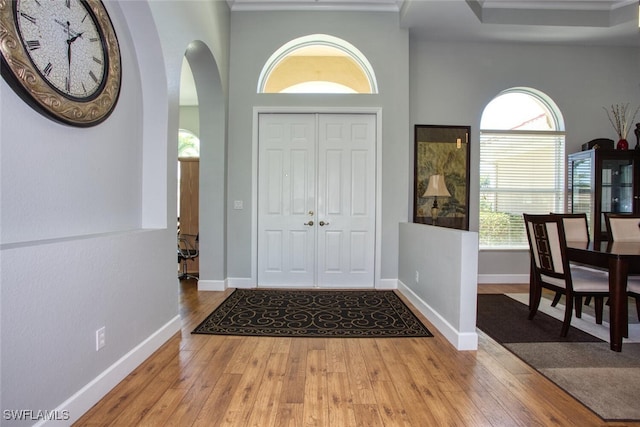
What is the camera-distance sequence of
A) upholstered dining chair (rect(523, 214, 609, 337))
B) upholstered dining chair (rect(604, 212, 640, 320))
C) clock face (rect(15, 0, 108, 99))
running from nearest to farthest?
clock face (rect(15, 0, 108, 99))
upholstered dining chair (rect(523, 214, 609, 337))
upholstered dining chair (rect(604, 212, 640, 320))

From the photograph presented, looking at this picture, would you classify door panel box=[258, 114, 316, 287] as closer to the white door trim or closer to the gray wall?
the white door trim

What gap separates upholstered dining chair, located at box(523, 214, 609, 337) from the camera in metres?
2.73

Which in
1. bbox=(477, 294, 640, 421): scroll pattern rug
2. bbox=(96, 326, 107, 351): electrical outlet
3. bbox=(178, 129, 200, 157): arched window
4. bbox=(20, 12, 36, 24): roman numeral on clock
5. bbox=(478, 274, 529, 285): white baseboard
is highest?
bbox=(178, 129, 200, 157): arched window

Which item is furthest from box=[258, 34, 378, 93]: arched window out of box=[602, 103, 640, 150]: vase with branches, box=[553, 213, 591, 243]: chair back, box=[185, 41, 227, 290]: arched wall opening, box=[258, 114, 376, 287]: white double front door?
box=[602, 103, 640, 150]: vase with branches

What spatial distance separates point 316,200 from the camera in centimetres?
438

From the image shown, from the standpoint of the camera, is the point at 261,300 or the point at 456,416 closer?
the point at 456,416

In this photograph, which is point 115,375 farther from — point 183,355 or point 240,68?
point 240,68

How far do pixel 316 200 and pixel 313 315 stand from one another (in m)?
1.64

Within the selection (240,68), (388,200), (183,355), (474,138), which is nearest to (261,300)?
(183,355)

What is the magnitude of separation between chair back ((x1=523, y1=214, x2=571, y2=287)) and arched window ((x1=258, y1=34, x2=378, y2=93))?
265cm

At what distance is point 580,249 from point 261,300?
3.12 m

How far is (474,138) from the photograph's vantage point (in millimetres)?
4723

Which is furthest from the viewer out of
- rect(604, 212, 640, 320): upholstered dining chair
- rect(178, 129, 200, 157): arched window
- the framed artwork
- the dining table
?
rect(178, 129, 200, 157): arched window

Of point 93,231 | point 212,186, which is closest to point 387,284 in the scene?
point 212,186
